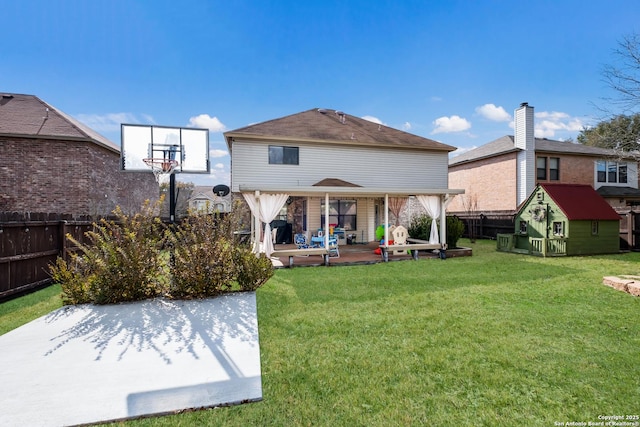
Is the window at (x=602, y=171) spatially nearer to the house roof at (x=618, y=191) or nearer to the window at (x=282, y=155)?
the house roof at (x=618, y=191)

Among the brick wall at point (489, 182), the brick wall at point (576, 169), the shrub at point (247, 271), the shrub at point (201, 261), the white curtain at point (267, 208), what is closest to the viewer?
the shrub at point (201, 261)

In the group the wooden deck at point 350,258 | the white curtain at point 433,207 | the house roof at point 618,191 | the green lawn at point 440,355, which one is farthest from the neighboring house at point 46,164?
the house roof at point 618,191

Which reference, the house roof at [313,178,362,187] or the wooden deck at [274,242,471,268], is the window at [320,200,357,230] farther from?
the wooden deck at [274,242,471,268]

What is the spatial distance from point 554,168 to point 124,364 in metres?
23.4

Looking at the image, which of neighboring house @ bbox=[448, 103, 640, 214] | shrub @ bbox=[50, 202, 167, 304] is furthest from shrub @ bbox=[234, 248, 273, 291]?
neighboring house @ bbox=[448, 103, 640, 214]

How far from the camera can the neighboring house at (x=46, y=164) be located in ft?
40.5

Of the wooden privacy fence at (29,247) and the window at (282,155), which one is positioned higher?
the window at (282,155)

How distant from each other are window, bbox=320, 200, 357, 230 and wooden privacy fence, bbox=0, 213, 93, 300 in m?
9.14

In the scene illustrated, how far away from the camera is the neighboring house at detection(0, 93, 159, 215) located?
12352 millimetres

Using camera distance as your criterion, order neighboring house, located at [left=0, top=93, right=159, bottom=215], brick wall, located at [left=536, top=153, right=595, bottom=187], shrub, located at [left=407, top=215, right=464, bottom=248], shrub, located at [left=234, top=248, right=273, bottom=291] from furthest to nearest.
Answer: brick wall, located at [left=536, top=153, right=595, bottom=187] → neighboring house, located at [left=0, top=93, right=159, bottom=215] → shrub, located at [left=407, top=215, right=464, bottom=248] → shrub, located at [left=234, top=248, right=273, bottom=291]

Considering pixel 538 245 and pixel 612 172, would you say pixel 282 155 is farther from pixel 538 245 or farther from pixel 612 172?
pixel 612 172

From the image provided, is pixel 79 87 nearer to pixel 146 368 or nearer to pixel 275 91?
pixel 275 91

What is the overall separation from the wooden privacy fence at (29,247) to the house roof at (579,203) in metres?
15.8

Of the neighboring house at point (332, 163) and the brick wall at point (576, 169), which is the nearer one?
the neighboring house at point (332, 163)
